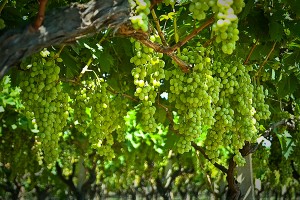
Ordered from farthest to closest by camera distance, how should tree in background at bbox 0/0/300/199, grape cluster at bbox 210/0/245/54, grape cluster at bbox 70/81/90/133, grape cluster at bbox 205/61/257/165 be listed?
grape cluster at bbox 70/81/90/133
grape cluster at bbox 205/61/257/165
grape cluster at bbox 210/0/245/54
tree in background at bbox 0/0/300/199

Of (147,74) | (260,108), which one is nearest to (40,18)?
(147,74)

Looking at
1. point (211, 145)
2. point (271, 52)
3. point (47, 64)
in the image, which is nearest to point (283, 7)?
point (271, 52)

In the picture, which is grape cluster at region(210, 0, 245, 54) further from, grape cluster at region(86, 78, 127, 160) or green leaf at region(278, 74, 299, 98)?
green leaf at region(278, 74, 299, 98)

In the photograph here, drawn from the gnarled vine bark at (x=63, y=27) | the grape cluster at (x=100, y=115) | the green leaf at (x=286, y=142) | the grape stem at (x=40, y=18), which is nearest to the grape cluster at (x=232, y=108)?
the grape cluster at (x=100, y=115)

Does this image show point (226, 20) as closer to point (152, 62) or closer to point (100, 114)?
point (152, 62)

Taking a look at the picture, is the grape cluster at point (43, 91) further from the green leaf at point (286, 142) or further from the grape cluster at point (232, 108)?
the green leaf at point (286, 142)

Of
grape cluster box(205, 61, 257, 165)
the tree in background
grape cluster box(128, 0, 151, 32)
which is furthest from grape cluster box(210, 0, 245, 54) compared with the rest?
grape cluster box(205, 61, 257, 165)
